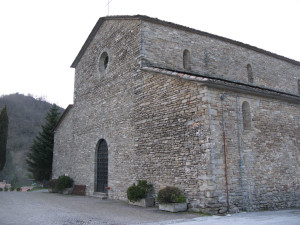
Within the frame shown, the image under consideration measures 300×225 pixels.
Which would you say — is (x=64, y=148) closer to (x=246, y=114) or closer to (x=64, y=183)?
(x=64, y=183)

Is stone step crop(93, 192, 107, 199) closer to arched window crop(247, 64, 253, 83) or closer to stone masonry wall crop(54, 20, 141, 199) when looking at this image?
stone masonry wall crop(54, 20, 141, 199)

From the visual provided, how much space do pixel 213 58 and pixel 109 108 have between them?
6.32m

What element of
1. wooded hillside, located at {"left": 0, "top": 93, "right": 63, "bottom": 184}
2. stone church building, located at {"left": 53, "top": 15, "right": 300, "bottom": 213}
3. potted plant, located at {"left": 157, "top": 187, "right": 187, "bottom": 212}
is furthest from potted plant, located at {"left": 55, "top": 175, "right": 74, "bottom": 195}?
wooded hillside, located at {"left": 0, "top": 93, "right": 63, "bottom": 184}

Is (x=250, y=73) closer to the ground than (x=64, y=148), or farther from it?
farther from it

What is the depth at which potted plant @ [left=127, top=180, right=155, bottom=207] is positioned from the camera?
11.0 meters

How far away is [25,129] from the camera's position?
188 feet

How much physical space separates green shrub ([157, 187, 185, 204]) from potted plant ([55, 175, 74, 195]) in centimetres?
987

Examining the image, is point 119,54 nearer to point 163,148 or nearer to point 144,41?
point 144,41

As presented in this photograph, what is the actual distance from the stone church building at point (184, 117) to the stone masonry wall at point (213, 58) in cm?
6

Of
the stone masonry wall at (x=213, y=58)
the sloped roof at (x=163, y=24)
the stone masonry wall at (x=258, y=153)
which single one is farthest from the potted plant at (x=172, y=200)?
the sloped roof at (x=163, y=24)

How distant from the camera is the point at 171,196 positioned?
9469mm

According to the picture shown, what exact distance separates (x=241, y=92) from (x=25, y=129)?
5535 cm

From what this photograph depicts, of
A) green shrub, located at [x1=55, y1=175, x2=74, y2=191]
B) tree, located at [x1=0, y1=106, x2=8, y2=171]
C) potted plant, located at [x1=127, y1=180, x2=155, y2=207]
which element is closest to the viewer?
potted plant, located at [x1=127, y1=180, x2=155, y2=207]

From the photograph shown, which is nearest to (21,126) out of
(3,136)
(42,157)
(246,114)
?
(3,136)
